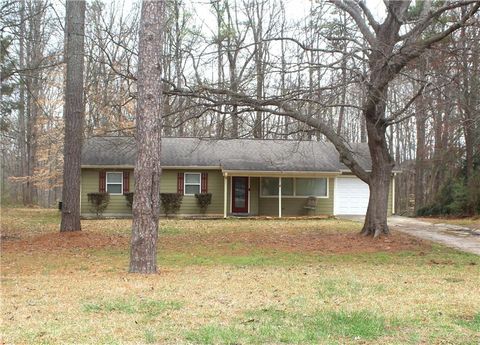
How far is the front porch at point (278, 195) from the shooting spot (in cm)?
2511

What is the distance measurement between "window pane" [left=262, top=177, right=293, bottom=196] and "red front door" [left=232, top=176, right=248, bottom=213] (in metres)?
0.92

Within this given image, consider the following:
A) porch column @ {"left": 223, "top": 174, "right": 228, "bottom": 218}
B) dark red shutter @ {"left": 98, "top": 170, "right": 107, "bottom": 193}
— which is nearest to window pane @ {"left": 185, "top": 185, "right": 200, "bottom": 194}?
porch column @ {"left": 223, "top": 174, "right": 228, "bottom": 218}

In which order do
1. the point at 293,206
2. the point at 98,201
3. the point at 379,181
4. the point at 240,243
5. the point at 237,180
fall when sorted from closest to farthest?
1. the point at 240,243
2. the point at 379,181
3. the point at 98,201
4. the point at 237,180
5. the point at 293,206

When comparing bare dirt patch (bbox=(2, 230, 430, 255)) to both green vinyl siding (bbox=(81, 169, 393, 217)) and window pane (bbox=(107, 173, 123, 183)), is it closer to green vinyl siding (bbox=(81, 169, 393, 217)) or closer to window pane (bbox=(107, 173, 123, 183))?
green vinyl siding (bbox=(81, 169, 393, 217))

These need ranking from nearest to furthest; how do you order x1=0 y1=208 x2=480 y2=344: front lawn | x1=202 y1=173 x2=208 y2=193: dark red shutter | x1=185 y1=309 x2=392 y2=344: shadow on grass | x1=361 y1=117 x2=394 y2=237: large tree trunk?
x1=185 y1=309 x2=392 y2=344: shadow on grass < x1=0 y1=208 x2=480 y2=344: front lawn < x1=361 y1=117 x2=394 y2=237: large tree trunk < x1=202 y1=173 x2=208 y2=193: dark red shutter

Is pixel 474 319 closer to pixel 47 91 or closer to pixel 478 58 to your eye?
pixel 478 58

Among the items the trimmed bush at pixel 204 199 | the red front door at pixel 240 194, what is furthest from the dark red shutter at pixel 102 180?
the red front door at pixel 240 194

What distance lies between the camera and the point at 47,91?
34.1m

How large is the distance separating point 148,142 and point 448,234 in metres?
11.9

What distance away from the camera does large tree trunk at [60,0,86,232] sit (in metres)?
14.4

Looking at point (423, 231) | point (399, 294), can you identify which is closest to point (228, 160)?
point (423, 231)

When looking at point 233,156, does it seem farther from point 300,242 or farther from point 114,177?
point 300,242

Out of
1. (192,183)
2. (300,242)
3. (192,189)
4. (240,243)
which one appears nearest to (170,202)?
(192,189)

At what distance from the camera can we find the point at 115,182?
2452 centimetres
